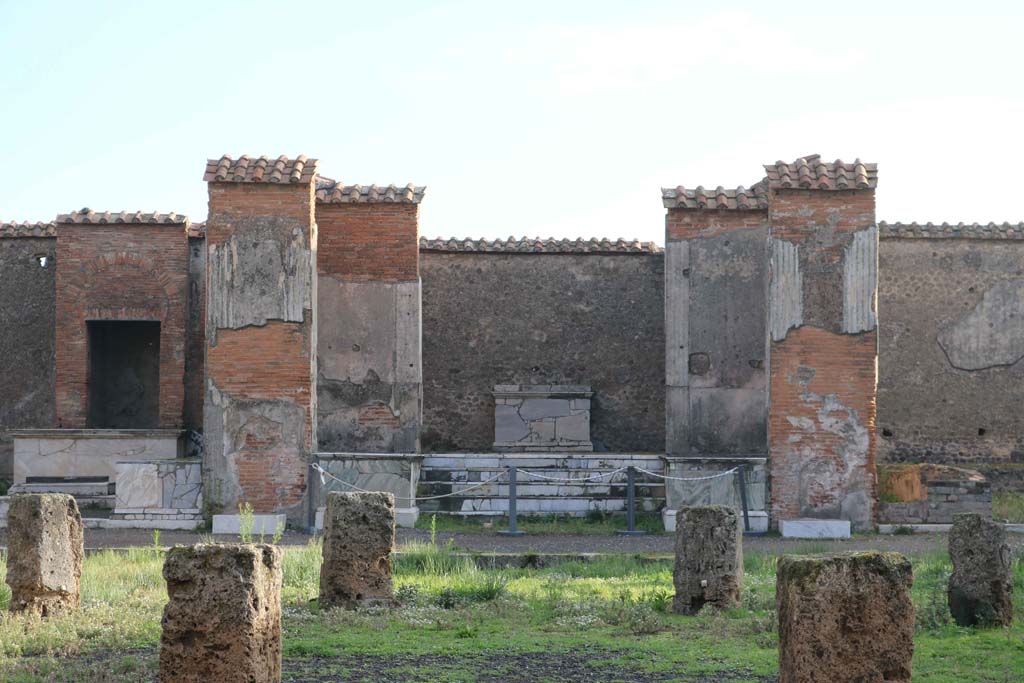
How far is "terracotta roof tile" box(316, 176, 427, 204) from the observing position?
1353cm

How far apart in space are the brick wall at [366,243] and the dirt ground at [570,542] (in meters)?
3.06

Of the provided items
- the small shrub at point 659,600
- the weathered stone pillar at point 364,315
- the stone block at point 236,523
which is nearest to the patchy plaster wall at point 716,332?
the weathered stone pillar at point 364,315

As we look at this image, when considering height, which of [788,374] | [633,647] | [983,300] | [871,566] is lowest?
[633,647]

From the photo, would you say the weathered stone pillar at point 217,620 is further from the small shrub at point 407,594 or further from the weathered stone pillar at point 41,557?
the small shrub at point 407,594

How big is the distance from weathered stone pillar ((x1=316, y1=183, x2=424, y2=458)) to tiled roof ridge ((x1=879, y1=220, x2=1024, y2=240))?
6671mm

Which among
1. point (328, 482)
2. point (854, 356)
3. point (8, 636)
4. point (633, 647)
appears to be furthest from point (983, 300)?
Answer: point (8, 636)

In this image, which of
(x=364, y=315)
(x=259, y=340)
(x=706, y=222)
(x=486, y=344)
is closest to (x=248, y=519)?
(x=259, y=340)

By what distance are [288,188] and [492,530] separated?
12.4 feet

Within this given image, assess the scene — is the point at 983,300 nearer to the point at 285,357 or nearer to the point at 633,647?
the point at 285,357

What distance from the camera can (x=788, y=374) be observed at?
1200 centimetres

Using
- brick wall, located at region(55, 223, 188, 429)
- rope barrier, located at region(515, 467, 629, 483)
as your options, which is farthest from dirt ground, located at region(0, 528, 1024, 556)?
brick wall, located at region(55, 223, 188, 429)

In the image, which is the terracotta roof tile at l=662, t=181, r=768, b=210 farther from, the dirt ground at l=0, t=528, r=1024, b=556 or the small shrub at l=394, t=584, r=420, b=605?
the small shrub at l=394, t=584, r=420, b=605

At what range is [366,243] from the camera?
13.6 meters

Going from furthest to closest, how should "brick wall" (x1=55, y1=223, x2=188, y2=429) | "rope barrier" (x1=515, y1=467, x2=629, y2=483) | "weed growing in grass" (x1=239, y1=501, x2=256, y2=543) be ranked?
"brick wall" (x1=55, y1=223, x2=188, y2=429) < "rope barrier" (x1=515, y1=467, x2=629, y2=483) < "weed growing in grass" (x1=239, y1=501, x2=256, y2=543)
